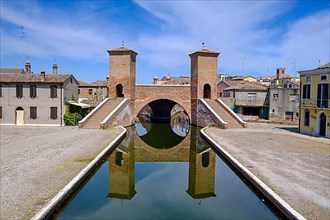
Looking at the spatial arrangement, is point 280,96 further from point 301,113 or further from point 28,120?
point 28,120

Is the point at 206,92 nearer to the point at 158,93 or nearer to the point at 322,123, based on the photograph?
the point at 158,93

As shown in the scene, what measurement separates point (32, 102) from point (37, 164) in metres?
15.9

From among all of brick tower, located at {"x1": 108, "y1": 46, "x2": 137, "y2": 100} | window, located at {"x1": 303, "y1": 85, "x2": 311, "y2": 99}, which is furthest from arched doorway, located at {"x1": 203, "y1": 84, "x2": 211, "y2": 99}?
window, located at {"x1": 303, "y1": 85, "x2": 311, "y2": 99}

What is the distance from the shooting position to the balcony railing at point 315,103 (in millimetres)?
20252

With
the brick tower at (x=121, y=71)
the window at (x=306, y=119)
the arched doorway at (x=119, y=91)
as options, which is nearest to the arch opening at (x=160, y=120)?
the arched doorway at (x=119, y=91)

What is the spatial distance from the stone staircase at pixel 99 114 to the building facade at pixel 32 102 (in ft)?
9.73

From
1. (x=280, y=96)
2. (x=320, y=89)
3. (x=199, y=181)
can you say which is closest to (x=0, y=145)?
(x=199, y=181)

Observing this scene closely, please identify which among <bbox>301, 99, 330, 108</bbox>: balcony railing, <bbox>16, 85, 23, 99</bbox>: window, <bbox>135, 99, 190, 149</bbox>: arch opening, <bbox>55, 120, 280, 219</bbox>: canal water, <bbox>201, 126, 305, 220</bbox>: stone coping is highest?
<bbox>16, 85, 23, 99</bbox>: window

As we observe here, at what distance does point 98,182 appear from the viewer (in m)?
11.9

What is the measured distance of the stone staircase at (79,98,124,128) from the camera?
24.0m

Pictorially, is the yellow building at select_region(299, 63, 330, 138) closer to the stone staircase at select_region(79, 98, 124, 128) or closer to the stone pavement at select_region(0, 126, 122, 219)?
the stone pavement at select_region(0, 126, 122, 219)

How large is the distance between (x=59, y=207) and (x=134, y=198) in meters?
3.00

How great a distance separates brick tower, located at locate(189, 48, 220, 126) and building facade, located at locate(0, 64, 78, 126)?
13725 mm

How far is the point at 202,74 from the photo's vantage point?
30844 millimetres
